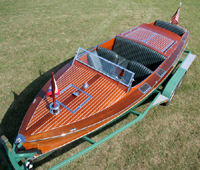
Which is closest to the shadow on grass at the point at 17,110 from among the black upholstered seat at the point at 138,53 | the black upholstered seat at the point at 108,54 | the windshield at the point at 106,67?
the windshield at the point at 106,67

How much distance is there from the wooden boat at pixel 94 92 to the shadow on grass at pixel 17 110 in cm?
108

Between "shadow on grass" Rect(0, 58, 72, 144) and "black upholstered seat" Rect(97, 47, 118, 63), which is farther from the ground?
"black upholstered seat" Rect(97, 47, 118, 63)

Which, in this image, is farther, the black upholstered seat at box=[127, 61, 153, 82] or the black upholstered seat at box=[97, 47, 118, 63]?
the black upholstered seat at box=[97, 47, 118, 63]

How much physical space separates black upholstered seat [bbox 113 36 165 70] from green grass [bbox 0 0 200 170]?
1.31 metres

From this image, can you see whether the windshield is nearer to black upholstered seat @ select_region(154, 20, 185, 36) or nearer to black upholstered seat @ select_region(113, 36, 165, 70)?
black upholstered seat @ select_region(113, 36, 165, 70)

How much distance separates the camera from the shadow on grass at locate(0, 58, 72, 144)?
3.99 metres

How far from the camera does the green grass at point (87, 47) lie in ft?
12.2

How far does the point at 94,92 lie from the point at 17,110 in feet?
7.47

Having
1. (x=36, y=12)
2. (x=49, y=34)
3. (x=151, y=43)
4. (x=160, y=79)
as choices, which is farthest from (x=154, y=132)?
(x=36, y=12)

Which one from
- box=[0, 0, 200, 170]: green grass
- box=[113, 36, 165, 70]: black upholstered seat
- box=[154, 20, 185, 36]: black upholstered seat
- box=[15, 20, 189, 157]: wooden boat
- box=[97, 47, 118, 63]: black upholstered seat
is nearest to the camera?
A: box=[15, 20, 189, 157]: wooden boat

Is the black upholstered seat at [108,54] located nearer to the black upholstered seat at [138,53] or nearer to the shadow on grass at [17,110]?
the black upholstered seat at [138,53]

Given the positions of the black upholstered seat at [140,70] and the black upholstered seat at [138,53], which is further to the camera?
the black upholstered seat at [138,53]

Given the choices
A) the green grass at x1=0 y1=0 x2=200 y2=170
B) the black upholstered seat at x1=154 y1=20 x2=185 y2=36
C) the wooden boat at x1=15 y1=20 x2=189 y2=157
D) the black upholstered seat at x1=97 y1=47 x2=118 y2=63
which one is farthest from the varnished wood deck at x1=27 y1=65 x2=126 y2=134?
the black upholstered seat at x1=154 y1=20 x2=185 y2=36

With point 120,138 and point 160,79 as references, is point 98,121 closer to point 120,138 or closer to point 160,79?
point 120,138
